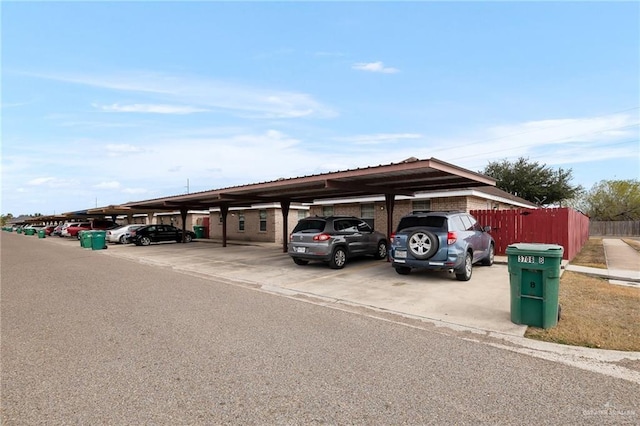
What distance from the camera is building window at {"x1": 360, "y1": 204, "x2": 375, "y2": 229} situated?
2005 cm

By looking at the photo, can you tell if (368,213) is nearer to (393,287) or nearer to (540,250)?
(393,287)

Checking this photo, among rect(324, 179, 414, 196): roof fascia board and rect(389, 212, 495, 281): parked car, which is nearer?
rect(389, 212, 495, 281): parked car

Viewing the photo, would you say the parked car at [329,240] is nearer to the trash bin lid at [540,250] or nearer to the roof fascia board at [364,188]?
the roof fascia board at [364,188]

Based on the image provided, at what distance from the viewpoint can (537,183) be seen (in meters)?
37.3

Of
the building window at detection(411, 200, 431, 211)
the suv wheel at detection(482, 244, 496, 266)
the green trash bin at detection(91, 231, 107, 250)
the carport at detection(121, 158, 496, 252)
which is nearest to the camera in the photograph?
the carport at detection(121, 158, 496, 252)

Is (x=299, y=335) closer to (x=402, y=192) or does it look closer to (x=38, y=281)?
(x=38, y=281)

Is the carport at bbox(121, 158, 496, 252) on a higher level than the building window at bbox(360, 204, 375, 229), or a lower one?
higher

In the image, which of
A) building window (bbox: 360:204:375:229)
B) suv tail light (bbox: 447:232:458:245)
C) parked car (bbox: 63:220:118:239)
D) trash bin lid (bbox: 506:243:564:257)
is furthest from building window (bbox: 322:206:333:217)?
parked car (bbox: 63:220:118:239)

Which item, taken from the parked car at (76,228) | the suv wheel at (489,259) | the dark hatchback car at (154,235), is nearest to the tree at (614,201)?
the suv wheel at (489,259)

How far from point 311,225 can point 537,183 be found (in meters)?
34.7

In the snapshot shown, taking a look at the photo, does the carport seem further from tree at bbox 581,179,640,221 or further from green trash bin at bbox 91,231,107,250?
tree at bbox 581,179,640,221

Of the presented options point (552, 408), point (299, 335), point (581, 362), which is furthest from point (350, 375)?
point (581, 362)

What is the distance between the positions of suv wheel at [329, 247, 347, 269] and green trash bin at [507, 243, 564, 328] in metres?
6.27

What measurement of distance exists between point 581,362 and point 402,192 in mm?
10373
